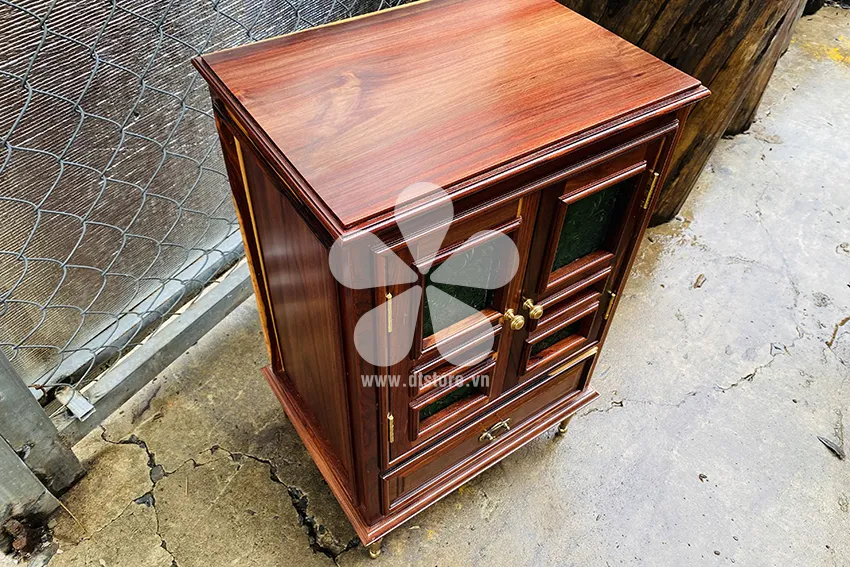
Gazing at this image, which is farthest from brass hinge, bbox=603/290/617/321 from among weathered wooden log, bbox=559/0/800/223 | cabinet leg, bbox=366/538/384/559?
weathered wooden log, bbox=559/0/800/223

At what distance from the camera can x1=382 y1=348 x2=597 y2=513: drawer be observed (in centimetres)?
98

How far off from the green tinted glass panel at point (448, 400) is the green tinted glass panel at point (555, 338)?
13 cm

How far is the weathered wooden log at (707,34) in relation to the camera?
1328 mm

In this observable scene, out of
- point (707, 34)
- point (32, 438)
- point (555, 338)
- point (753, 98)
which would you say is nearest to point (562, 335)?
point (555, 338)

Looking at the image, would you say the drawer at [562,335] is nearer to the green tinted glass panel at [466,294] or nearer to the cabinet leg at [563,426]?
the green tinted glass panel at [466,294]

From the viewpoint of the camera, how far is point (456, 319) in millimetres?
805

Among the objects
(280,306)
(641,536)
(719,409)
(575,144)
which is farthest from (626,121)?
(719,409)

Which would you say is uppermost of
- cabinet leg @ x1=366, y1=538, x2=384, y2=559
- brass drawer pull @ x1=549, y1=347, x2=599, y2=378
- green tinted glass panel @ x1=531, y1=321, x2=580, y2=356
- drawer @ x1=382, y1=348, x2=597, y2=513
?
green tinted glass panel @ x1=531, y1=321, x2=580, y2=356

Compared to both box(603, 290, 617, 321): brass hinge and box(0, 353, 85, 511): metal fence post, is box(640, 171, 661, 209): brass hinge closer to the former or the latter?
box(603, 290, 617, 321): brass hinge

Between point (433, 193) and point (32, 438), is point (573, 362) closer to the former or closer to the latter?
point (433, 193)

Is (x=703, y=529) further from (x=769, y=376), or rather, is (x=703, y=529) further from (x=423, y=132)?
(x=423, y=132)

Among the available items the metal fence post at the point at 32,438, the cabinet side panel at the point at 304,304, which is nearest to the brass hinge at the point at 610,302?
the cabinet side panel at the point at 304,304

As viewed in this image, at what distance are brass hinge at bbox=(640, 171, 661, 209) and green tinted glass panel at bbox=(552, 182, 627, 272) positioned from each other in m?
0.03

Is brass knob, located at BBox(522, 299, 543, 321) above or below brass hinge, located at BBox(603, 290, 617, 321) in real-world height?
above
